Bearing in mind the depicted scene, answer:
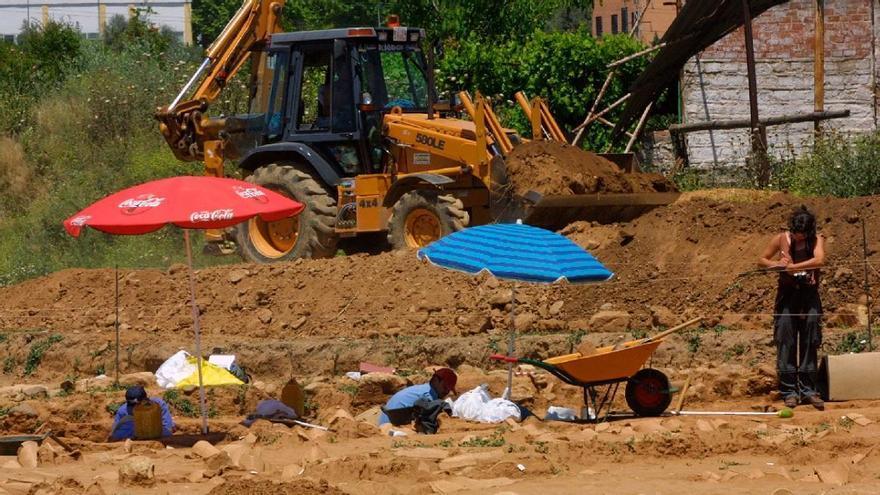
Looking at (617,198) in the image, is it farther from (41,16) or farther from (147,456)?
(41,16)

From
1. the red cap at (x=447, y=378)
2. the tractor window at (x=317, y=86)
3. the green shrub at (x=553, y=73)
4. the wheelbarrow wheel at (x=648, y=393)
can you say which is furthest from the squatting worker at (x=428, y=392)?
the green shrub at (x=553, y=73)

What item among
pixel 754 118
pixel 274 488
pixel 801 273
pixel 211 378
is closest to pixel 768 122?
pixel 754 118

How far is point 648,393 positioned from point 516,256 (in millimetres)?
1704

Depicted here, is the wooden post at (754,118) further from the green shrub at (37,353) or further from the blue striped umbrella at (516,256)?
the green shrub at (37,353)

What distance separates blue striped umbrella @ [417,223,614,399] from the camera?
45.4 ft

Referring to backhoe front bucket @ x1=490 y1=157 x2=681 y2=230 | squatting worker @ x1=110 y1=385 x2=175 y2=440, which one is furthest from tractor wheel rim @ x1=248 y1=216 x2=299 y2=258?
squatting worker @ x1=110 y1=385 x2=175 y2=440

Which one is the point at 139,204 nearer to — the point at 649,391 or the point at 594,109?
the point at 649,391

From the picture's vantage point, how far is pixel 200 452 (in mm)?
12938

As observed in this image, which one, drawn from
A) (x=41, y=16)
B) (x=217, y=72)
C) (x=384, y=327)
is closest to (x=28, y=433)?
(x=384, y=327)

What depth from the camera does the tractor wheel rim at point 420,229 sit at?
20375 millimetres

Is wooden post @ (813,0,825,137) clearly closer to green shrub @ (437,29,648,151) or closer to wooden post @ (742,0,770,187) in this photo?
wooden post @ (742,0,770,187)

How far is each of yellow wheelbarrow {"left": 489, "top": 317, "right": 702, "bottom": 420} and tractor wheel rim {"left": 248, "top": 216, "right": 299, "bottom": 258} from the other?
344 inches

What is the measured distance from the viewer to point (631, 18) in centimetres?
5109

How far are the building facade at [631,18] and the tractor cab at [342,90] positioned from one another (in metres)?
18.7
